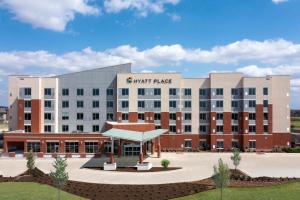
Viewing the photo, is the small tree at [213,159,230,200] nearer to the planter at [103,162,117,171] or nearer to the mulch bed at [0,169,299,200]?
the mulch bed at [0,169,299,200]

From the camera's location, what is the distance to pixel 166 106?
75.0 metres

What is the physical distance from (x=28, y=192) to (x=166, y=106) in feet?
151

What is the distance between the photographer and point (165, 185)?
122ft

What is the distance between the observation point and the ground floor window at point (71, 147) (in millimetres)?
66919

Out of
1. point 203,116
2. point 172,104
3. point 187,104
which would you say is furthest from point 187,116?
point 172,104

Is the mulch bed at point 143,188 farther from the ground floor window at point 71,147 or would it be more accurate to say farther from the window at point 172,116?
the window at point 172,116

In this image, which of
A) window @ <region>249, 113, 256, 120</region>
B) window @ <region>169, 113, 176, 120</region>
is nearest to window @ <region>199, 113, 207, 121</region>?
window @ <region>169, 113, 176, 120</region>

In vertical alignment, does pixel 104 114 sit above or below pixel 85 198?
above

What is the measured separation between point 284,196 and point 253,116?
43952mm

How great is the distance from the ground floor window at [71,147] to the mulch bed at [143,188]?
25.3m

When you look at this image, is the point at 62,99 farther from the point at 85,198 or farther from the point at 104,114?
the point at 85,198

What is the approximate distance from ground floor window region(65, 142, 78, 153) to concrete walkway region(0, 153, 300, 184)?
6324mm

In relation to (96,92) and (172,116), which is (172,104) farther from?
(96,92)

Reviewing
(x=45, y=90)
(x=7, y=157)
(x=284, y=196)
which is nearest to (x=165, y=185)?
(x=284, y=196)
